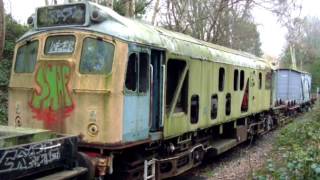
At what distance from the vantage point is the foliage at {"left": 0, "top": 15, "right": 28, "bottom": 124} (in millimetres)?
16444

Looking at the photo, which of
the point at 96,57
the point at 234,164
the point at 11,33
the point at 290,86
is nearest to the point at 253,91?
the point at 234,164

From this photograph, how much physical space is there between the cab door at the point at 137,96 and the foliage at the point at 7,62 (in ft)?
27.3

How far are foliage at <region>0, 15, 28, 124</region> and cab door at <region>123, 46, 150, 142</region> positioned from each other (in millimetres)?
8310

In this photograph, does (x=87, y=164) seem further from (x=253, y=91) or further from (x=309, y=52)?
(x=309, y=52)

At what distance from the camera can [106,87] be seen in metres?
7.79

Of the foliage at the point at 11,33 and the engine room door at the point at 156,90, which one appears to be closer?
the engine room door at the point at 156,90

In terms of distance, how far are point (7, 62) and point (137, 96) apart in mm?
11764

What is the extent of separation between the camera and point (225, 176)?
1178 cm

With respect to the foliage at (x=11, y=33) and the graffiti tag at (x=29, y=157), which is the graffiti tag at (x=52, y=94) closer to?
the graffiti tag at (x=29, y=157)

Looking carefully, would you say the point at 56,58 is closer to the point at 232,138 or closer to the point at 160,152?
the point at 160,152

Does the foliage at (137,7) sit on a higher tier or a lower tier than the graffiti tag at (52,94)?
higher

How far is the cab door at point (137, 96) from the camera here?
7.98 m

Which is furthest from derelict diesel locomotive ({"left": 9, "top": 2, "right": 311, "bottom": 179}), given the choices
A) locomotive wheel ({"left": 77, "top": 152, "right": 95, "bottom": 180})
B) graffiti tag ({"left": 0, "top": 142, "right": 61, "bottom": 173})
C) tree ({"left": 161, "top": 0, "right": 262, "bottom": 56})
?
tree ({"left": 161, "top": 0, "right": 262, "bottom": 56})

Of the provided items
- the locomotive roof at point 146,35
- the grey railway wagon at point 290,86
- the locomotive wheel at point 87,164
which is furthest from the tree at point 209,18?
the locomotive wheel at point 87,164
